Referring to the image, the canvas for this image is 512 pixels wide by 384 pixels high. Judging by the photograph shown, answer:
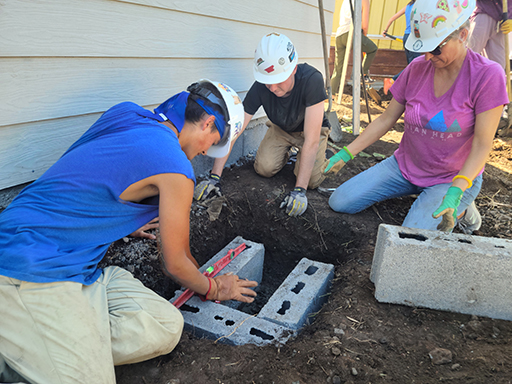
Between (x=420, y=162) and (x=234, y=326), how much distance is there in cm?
190

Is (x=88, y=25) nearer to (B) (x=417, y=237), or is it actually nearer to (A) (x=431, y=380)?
(B) (x=417, y=237)

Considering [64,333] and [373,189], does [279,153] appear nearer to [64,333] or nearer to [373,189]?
[373,189]

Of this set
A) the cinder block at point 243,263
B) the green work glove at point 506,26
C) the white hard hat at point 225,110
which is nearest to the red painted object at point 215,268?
the cinder block at point 243,263

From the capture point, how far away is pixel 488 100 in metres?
2.37

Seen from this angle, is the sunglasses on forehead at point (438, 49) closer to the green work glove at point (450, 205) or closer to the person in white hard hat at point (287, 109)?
the green work glove at point (450, 205)

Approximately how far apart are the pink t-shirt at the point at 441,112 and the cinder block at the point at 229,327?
169 cm

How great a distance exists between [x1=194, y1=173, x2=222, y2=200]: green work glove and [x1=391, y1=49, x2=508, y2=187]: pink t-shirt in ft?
5.12

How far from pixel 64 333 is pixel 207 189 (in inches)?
75.8

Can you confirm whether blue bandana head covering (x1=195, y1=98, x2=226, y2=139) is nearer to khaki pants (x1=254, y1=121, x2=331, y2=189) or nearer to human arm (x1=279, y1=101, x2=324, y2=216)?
human arm (x1=279, y1=101, x2=324, y2=216)

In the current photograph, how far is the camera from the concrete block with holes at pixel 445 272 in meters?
1.96

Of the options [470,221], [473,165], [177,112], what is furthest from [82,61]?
[470,221]

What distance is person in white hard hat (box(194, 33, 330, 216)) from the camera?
3.08 meters

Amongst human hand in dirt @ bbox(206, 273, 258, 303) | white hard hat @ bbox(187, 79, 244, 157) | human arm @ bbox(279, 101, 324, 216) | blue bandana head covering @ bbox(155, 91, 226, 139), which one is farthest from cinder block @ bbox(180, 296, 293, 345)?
human arm @ bbox(279, 101, 324, 216)

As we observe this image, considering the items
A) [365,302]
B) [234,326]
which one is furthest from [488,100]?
[234,326]
